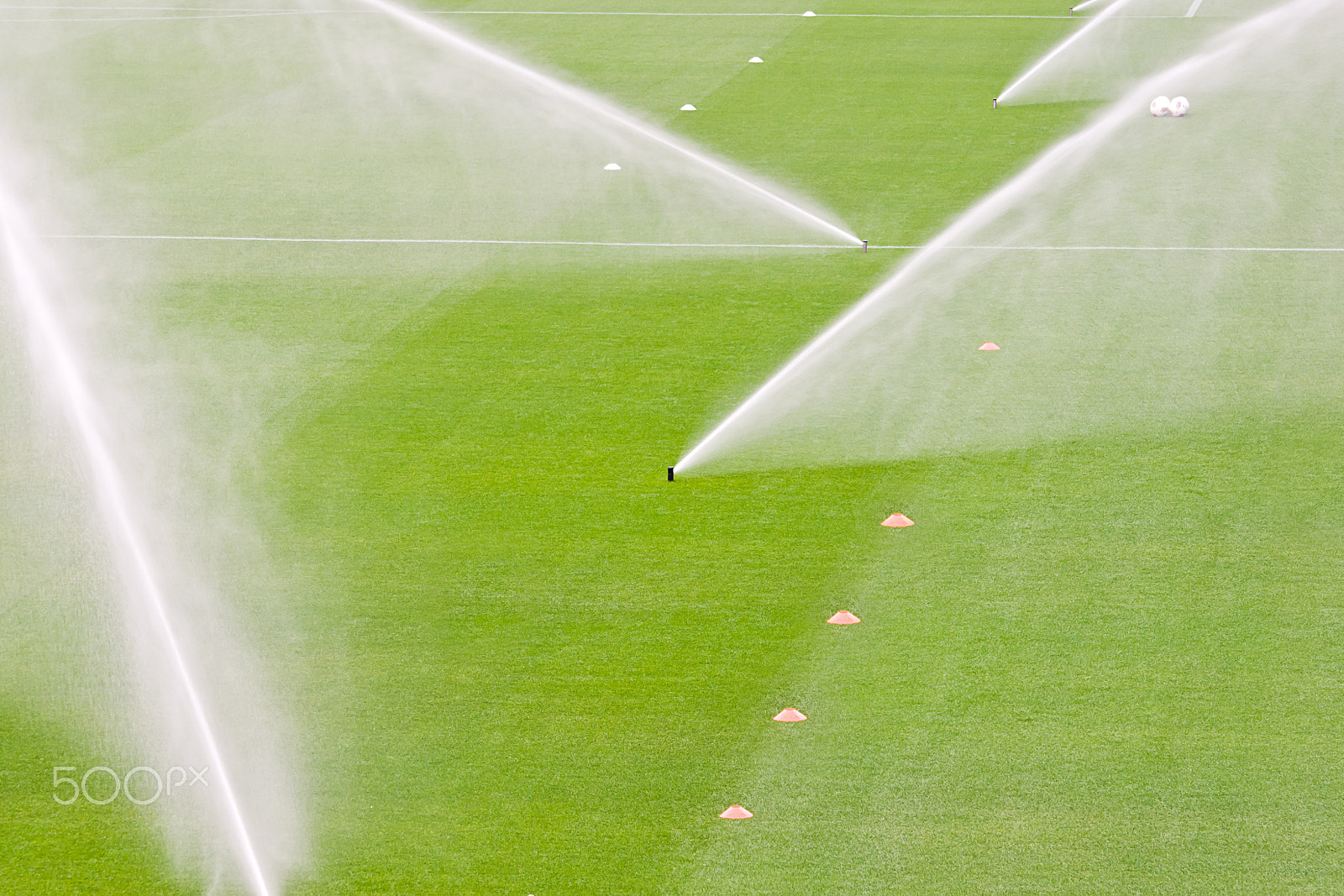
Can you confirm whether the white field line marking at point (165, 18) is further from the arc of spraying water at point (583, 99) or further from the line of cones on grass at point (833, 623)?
the line of cones on grass at point (833, 623)

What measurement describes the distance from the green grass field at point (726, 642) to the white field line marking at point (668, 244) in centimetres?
157

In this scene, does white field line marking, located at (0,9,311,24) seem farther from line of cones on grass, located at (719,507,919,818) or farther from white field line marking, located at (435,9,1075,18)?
line of cones on grass, located at (719,507,919,818)

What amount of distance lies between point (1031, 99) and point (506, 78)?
724cm

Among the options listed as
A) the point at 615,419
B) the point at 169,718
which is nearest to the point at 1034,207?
the point at 615,419

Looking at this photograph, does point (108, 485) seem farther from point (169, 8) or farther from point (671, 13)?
point (169, 8)

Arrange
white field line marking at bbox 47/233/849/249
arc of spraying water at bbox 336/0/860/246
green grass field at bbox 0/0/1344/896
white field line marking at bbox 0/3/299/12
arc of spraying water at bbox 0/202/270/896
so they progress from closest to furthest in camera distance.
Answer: green grass field at bbox 0/0/1344/896 < arc of spraying water at bbox 0/202/270/896 < white field line marking at bbox 47/233/849/249 < arc of spraying water at bbox 336/0/860/246 < white field line marking at bbox 0/3/299/12

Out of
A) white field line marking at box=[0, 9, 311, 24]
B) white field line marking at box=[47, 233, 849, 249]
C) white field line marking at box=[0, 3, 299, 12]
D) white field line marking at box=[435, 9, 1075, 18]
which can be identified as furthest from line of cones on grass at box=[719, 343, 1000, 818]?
white field line marking at box=[0, 3, 299, 12]

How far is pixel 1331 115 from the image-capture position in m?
20.1

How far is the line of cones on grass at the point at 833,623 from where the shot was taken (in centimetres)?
791

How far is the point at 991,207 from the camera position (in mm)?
17719

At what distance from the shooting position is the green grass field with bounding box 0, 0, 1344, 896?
7703mm

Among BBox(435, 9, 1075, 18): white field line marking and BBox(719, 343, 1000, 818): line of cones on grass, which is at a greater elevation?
BBox(719, 343, 1000, 818): line of cones on grass

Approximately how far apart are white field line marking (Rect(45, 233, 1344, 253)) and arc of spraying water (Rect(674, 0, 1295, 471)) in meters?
0.56

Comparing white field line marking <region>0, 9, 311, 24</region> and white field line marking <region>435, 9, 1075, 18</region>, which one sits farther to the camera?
white field line marking <region>0, 9, 311, 24</region>
